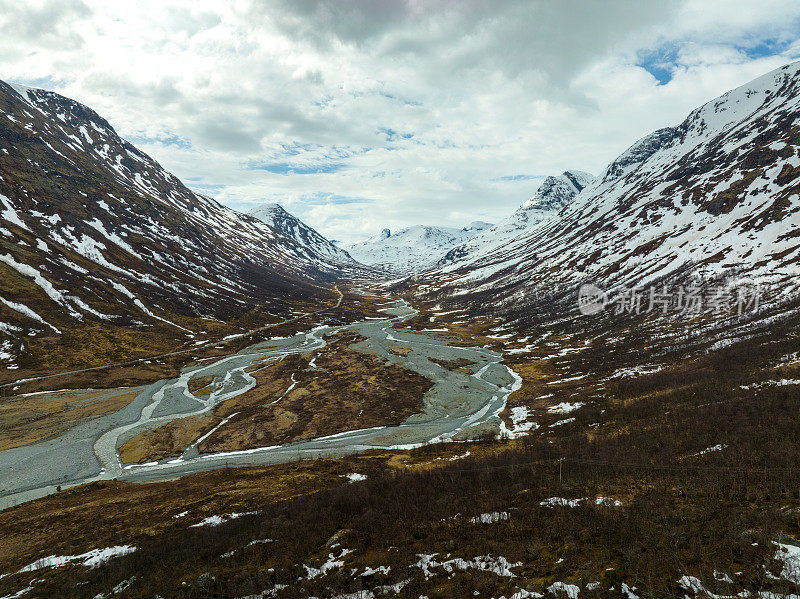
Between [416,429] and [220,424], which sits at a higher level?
[220,424]

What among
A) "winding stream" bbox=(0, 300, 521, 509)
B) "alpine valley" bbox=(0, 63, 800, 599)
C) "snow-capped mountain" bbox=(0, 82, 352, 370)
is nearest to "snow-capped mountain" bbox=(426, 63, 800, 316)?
"alpine valley" bbox=(0, 63, 800, 599)

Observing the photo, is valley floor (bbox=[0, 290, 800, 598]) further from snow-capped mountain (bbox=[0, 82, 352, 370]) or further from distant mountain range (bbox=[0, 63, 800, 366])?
snow-capped mountain (bbox=[0, 82, 352, 370])

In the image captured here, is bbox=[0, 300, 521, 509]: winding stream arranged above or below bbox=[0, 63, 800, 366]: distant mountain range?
below

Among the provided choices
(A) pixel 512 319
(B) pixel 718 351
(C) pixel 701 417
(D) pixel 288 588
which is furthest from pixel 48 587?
(A) pixel 512 319

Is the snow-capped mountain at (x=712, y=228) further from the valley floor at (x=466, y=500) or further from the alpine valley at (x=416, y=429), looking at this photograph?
the valley floor at (x=466, y=500)

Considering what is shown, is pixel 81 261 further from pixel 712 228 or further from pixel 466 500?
pixel 712 228

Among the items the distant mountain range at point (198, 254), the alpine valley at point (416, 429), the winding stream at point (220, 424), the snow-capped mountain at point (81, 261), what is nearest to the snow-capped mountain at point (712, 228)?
the distant mountain range at point (198, 254)

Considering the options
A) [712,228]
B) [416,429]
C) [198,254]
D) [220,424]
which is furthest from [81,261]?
[712,228]
